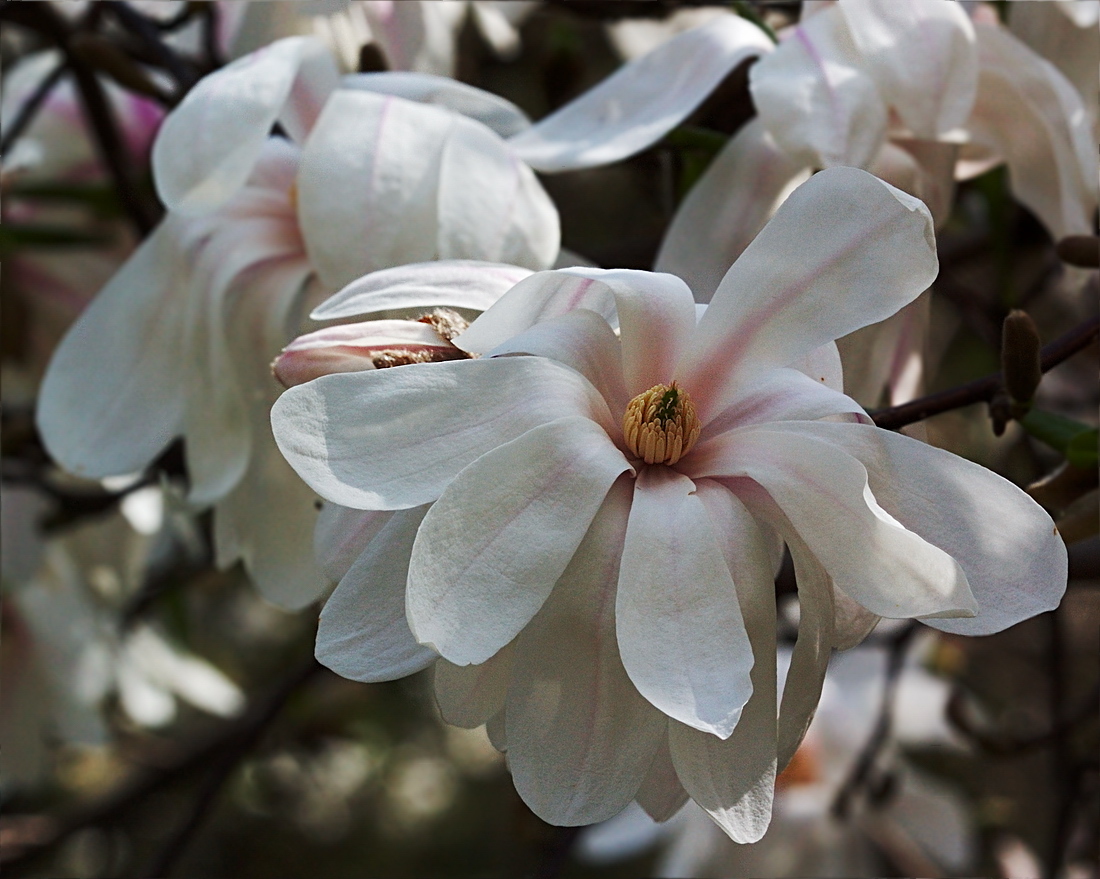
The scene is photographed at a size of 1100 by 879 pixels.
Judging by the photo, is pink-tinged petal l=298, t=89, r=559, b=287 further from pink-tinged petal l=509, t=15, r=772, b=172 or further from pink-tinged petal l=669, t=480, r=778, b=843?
pink-tinged petal l=669, t=480, r=778, b=843

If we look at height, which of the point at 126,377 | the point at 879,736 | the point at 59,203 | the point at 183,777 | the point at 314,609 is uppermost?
the point at 126,377

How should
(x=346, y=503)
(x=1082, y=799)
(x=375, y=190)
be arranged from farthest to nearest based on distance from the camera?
(x=1082, y=799) → (x=375, y=190) → (x=346, y=503)

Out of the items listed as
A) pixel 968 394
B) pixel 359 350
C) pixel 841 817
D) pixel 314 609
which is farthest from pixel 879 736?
pixel 359 350

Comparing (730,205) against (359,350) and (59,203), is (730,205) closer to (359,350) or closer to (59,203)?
(359,350)

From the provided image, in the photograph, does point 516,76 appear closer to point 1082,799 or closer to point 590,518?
point 1082,799

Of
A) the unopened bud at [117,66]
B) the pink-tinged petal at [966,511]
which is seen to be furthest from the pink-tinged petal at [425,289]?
the unopened bud at [117,66]

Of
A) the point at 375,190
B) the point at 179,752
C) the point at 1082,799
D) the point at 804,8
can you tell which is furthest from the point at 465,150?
the point at 179,752

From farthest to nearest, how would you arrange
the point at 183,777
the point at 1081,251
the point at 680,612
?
the point at 183,777 < the point at 1081,251 < the point at 680,612
